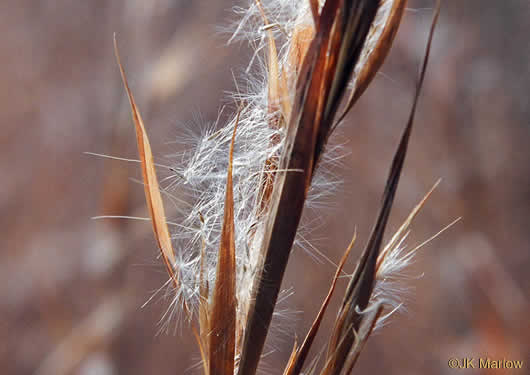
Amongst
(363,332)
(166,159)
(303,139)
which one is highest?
(303,139)

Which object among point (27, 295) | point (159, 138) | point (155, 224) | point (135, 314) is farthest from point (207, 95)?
point (155, 224)

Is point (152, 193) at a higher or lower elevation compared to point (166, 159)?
higher

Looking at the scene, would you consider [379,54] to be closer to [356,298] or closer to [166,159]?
[356,298]

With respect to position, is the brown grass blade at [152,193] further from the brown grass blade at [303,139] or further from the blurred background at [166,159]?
the blurred background at [166,159]

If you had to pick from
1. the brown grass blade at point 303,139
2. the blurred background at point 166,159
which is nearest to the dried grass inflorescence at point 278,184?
the brown grass blade at point 303,139

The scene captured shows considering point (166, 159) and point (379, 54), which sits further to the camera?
point (166, 159)

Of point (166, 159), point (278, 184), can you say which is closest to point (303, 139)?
point (278, 184)
